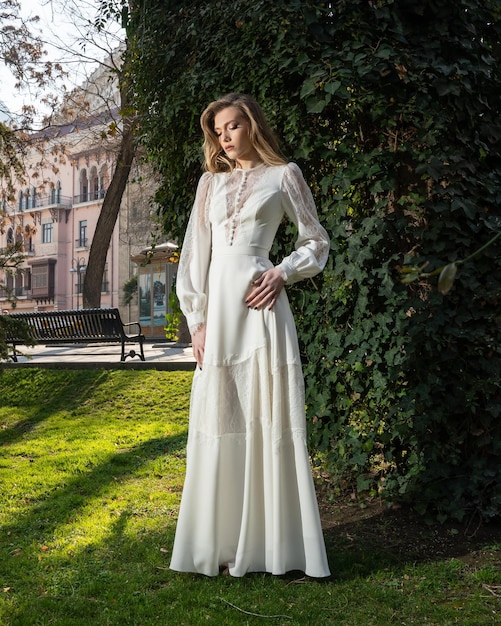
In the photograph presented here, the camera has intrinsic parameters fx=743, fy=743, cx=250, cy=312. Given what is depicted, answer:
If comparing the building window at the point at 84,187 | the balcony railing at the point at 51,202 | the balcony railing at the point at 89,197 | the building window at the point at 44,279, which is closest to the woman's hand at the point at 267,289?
the balcony railing at the point at 89,197

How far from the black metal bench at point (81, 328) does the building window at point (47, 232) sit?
133 ft

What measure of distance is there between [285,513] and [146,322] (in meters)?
28.1

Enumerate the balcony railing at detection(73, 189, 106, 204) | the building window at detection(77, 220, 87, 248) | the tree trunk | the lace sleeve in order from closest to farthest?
the lace sleeve < the tree trunk < the balcony railing at detection(73, 189, 106, 204) < the building window at detection(77, 220, 87, 248)

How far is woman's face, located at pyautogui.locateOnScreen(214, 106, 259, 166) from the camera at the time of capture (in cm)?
343

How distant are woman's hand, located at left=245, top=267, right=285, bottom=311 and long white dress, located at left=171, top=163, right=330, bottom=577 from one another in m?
0.04

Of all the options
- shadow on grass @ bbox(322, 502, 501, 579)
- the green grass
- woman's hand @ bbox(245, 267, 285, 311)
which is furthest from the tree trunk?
woman's hand @ bbox(245, 267, 285, 311)

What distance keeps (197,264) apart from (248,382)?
2.05 feet

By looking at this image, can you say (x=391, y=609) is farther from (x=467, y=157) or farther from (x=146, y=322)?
(x=146, y=322)

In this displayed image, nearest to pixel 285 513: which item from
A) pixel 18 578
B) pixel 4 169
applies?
pixel 18 578

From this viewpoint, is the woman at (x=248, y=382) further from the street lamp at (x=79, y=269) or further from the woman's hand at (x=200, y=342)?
the street lamp at (x=79, y=269)

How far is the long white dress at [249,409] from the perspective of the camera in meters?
3.28

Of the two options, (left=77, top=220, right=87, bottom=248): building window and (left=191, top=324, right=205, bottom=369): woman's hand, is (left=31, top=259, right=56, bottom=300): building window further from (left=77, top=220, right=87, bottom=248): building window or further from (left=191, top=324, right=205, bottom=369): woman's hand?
(left=191, top=324, right=205, bottom=369): woman's hand

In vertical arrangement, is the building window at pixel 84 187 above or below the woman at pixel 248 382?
above

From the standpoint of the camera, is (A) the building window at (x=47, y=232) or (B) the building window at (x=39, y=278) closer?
(B) the building window at (x=39, y=278)
